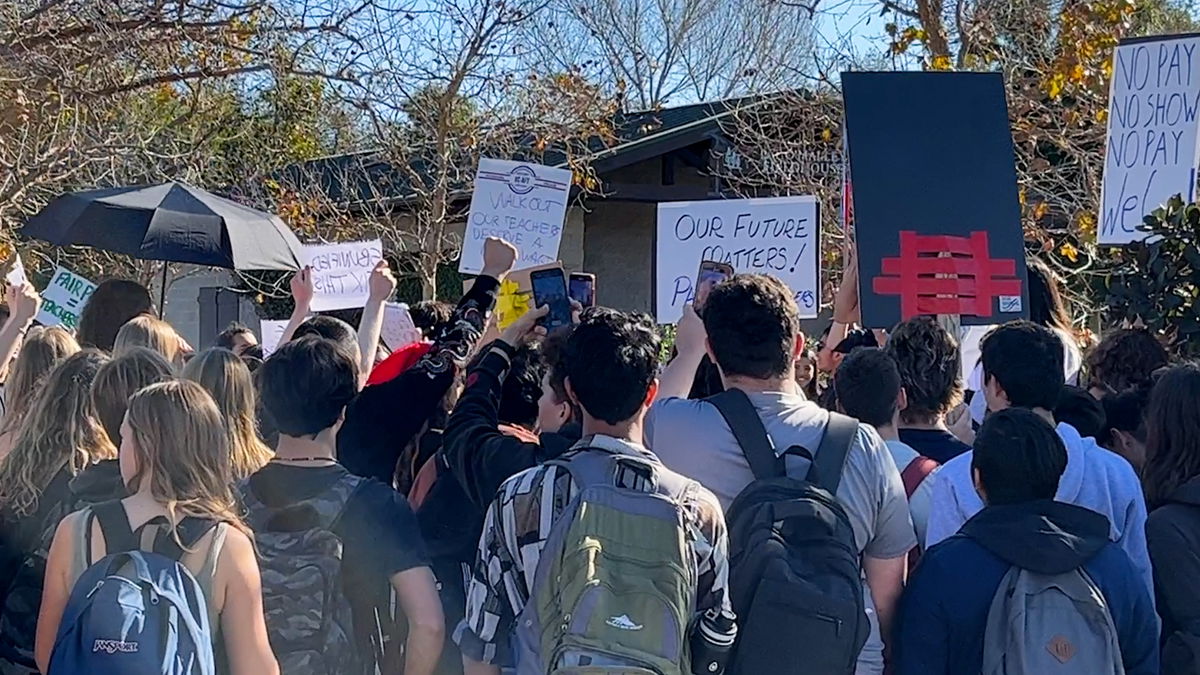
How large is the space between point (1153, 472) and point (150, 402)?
256 centimetres

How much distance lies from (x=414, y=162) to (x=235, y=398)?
12010 mm

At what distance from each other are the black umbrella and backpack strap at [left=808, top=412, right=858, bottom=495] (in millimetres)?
4202

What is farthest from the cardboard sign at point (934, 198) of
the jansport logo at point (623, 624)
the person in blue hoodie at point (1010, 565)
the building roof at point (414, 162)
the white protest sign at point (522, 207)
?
the building roof at point (414, 162)

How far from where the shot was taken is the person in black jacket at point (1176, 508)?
3236 mm

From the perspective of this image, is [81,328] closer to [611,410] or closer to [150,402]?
[150,402]

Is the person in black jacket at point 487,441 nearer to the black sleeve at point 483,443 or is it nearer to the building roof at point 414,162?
the black sleeve at point 483,443

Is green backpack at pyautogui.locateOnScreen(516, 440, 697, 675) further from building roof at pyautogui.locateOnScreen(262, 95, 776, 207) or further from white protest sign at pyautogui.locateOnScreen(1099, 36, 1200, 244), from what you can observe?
building roof at pyautogui.locateOnScreen(262, 95, 776, 207)

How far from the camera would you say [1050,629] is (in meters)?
2.91

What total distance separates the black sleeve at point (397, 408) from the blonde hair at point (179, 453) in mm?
1006

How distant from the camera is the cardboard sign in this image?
4684 mm

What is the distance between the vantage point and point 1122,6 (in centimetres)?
782

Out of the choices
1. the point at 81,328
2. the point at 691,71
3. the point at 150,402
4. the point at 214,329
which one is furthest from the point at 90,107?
the point at 691,71

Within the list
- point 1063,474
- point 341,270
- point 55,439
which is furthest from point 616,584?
point 341,270

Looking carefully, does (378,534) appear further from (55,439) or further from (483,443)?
(55,439)
